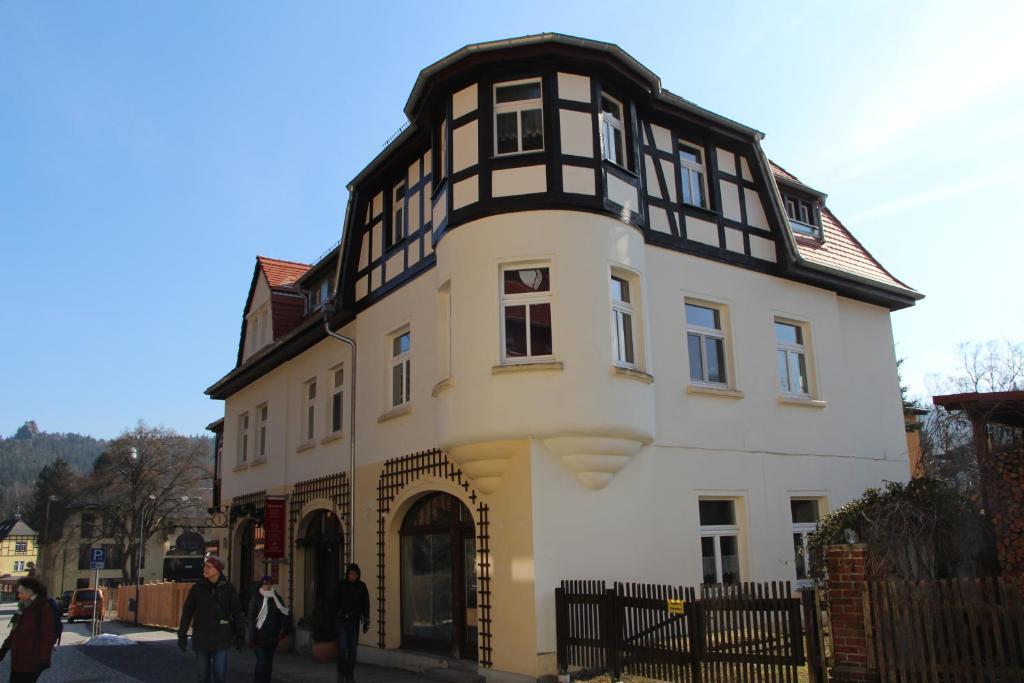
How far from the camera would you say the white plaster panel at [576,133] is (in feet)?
39.7

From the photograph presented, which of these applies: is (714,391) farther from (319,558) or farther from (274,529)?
(274,529)

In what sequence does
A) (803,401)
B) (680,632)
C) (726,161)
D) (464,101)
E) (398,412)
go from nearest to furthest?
(680,632)
(464,101)
(398,412)
(803,401)
(726,161)

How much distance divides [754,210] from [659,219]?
273cm

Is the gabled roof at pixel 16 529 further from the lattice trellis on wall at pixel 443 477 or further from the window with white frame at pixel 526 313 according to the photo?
the window with white frame at pixel 526 313

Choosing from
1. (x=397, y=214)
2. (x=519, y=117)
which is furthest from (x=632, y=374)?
(x=397, y=214)

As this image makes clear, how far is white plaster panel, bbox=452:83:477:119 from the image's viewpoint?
1275 cm

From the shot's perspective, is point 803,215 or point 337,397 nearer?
point 803,215

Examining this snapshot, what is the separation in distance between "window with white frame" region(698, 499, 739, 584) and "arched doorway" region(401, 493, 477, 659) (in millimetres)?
3590

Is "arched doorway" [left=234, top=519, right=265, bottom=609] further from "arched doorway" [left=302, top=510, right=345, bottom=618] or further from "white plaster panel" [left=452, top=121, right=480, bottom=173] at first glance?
"white plaster panel" [left=452, top=121, right=480, bottom=173]

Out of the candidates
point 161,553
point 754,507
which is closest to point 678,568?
point 754,507

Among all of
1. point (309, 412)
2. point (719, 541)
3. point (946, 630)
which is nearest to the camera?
point (946, 630)

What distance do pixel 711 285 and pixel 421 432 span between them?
5.47 metres

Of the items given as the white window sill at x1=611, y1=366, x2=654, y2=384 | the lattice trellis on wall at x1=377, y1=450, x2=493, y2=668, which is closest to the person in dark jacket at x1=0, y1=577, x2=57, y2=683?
the lattice trellis on wall at x1=377, y1=450, x2=493, y2=668

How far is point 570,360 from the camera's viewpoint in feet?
37.0
